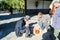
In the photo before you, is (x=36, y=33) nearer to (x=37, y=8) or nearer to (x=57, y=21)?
(x=57, y=21)

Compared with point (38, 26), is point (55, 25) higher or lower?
higher

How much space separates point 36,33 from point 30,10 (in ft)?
29.8

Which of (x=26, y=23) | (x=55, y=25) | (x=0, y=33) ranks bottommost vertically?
(x=0, y=33)

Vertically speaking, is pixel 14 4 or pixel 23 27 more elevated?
pixel 23 27

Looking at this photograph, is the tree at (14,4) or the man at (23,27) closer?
the man at (23,27)

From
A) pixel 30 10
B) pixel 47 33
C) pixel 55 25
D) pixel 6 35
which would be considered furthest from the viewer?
pixel 30 10

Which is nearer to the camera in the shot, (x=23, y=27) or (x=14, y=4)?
(x=23, y=27)

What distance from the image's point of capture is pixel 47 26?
8758 millimetres

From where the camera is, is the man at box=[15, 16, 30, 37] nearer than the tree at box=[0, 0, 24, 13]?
Yes

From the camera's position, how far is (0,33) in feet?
32.2

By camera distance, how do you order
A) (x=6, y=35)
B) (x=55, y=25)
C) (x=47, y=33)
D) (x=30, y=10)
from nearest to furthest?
1. (x=55, y=25)
2. (x=47, y=33)
3. (x=6, y=35)
4. (x=30, y=10)

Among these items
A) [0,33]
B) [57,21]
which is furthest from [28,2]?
[57,21]

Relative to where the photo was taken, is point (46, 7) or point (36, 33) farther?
point (46, 7)

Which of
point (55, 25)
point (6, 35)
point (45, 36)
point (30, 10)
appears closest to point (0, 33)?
point (6, 35)
